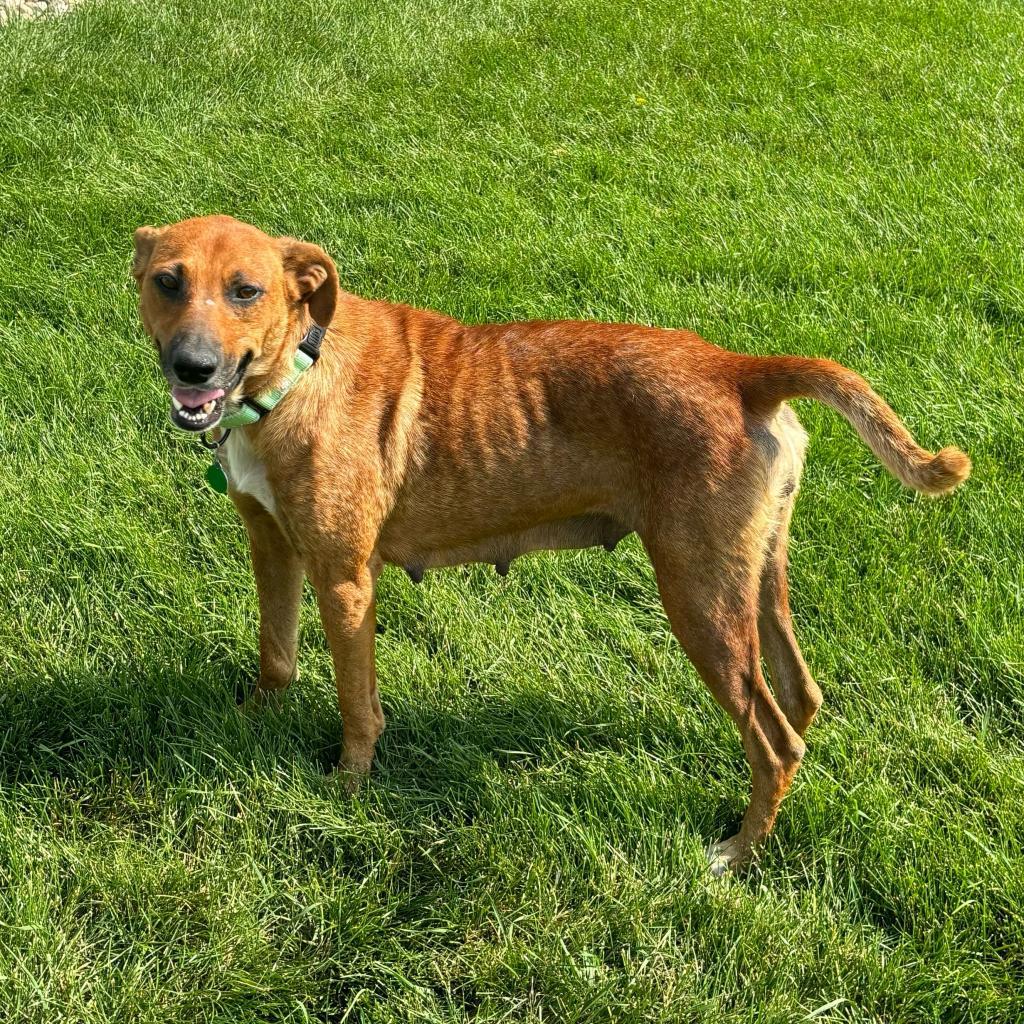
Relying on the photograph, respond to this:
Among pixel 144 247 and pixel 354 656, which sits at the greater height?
pixel 144 247

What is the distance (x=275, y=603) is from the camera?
12.0ft

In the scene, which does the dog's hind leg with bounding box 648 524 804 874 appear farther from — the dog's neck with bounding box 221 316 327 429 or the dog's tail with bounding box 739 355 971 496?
the dog's neck with bounding box 221 316 327 429

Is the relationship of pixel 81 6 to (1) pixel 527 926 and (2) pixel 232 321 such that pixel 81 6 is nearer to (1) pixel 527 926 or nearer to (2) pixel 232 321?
(2) pixel 232 321

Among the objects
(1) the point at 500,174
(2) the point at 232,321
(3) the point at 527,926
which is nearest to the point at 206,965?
(3) the point at 527,926

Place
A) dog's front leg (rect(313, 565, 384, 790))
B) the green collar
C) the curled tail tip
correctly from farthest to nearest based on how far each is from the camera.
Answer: dog's front leg (rect(313, 565, 384, 790)) → the green collar → the curled tail tip

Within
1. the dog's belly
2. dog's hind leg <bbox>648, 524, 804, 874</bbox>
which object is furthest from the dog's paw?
the dog's belly

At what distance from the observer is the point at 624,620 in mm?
3955

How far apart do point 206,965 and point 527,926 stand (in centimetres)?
86

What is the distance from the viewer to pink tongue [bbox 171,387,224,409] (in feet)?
9.67

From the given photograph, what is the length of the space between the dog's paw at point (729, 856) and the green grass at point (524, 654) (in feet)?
0.21

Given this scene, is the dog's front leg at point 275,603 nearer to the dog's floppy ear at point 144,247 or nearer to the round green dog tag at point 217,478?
the round green dog tag at point 217,478

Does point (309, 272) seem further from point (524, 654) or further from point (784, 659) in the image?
point (784, 659)

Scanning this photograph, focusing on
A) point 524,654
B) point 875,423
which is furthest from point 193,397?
point 875,423

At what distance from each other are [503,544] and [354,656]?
0.58m
